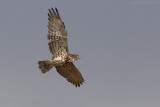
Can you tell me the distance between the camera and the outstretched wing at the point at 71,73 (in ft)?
59.4

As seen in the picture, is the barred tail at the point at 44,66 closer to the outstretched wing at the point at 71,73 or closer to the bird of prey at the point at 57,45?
the bird of prey at the point at 57,45

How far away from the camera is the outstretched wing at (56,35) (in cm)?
1738

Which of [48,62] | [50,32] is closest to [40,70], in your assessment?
[48,62]

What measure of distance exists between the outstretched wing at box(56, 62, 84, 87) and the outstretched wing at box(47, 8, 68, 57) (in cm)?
77

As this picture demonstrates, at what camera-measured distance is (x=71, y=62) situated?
17.7 metres

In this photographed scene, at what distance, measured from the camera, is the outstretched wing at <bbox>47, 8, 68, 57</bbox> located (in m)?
17.4

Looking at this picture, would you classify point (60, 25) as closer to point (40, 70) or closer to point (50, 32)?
point (50, 32)

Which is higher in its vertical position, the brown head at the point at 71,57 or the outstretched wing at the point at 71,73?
the brown head at the point at 71,57

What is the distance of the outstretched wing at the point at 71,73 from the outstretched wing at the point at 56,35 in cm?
77

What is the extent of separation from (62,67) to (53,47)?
4.34ft

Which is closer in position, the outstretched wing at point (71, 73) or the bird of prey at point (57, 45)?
the bird of prey at point (57, 45)

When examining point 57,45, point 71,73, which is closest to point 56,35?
point 57,45

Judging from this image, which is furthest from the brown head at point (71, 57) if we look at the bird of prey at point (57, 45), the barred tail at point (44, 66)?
the barred tail at point (44, 66)

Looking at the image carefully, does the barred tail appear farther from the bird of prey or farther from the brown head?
the brown head
